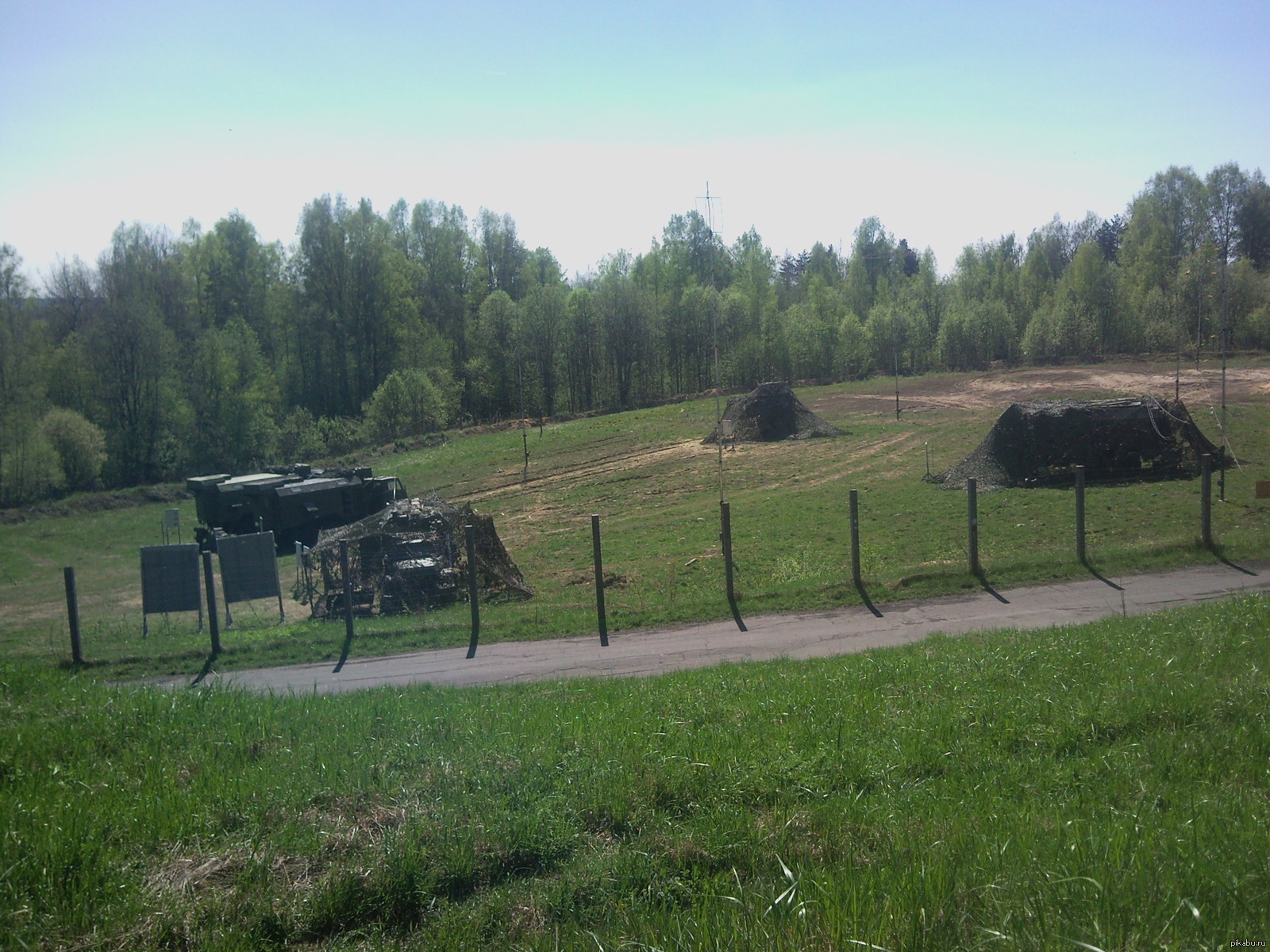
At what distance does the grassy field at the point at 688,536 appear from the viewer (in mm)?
14320

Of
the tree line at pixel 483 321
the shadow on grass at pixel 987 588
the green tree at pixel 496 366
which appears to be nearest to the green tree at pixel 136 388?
the tree line at pixel 483 321

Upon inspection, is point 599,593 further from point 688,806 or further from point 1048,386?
point 1048,386

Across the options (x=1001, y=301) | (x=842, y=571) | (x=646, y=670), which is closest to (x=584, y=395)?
(x=1001, y=301)

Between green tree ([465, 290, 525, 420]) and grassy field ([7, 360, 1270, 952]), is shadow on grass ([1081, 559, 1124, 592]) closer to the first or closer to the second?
grassy field ([7, 360, 1270, 952])

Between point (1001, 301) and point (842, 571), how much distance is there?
62962 mm

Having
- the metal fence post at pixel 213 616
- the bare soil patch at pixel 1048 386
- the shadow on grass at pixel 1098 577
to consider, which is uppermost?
the bare soil patch at pixel 1048 386

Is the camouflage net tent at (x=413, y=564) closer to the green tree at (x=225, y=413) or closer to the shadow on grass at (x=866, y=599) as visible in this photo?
the shadow on grass at (x=866, y=599)

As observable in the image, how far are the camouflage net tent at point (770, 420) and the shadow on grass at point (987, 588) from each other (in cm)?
2824

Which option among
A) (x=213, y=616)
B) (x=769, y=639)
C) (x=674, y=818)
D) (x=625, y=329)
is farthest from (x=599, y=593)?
(x=625, y=329)

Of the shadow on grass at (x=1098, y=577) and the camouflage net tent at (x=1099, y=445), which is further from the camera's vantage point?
the camouflage net tent at (x=1099, y=445)

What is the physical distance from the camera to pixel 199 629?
1571 cm

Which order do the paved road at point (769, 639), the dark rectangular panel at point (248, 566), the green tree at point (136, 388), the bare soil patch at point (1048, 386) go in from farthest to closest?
the green tree at point (136, 388)
the bare soil patch at point (1048, 386)
the dark rectangular panel at point (248, 566)
the paved road at point (769, 639)

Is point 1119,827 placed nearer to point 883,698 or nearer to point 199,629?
point 883,698

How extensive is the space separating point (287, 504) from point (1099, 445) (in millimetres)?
25700
